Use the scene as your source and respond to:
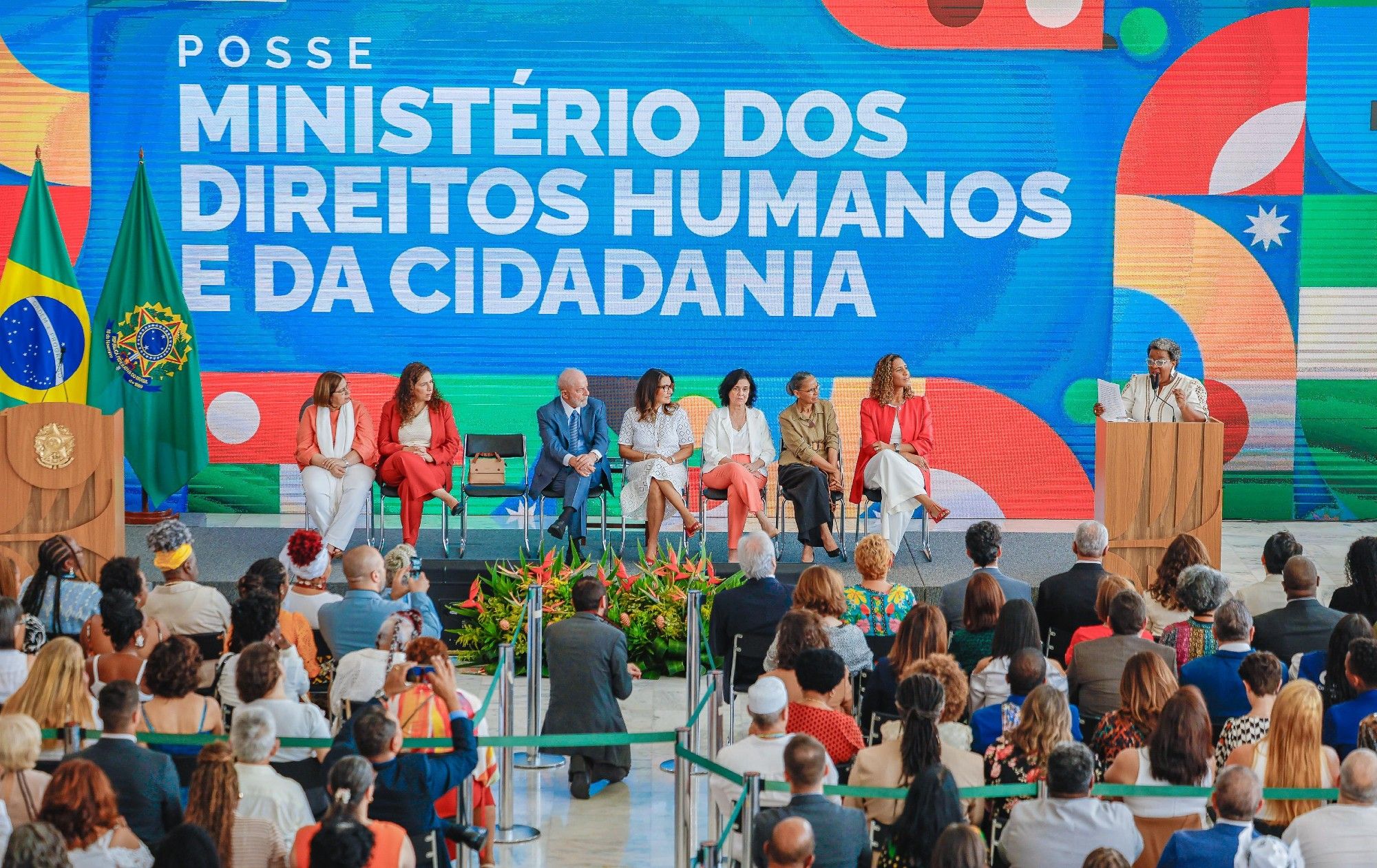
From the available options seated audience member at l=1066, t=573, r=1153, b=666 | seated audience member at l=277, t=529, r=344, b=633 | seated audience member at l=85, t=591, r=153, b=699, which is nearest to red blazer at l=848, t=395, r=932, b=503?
seated audience member at l=1066, t=573, r=1153, b=666

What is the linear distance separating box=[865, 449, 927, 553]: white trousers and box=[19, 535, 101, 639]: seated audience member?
4309 mm

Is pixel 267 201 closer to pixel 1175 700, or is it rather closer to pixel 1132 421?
pixel 1132 421

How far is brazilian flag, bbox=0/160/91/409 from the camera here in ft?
31.4

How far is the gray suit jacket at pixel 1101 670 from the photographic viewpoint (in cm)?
561

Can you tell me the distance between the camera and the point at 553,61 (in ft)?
35.6

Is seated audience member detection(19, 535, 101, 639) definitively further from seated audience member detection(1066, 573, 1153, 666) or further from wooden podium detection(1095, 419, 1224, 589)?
wooden podium detection(1095, 419, 1224, 589)

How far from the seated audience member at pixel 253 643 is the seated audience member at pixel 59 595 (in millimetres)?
899

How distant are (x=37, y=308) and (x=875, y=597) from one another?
5482 millimetres

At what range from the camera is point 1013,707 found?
201 inches

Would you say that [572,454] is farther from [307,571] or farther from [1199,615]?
[1199,615]

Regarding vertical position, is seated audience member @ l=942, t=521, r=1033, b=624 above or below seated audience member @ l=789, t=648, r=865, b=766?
above

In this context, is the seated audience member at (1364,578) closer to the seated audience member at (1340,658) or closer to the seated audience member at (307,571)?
the seated audience member at (1340,658)

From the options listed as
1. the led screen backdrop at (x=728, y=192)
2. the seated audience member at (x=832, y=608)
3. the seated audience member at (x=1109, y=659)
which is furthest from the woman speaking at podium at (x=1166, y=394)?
the seated audience member at (x=1109, y=659)

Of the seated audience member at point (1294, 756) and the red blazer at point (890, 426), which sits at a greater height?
the red blazer at point (890, 426)
